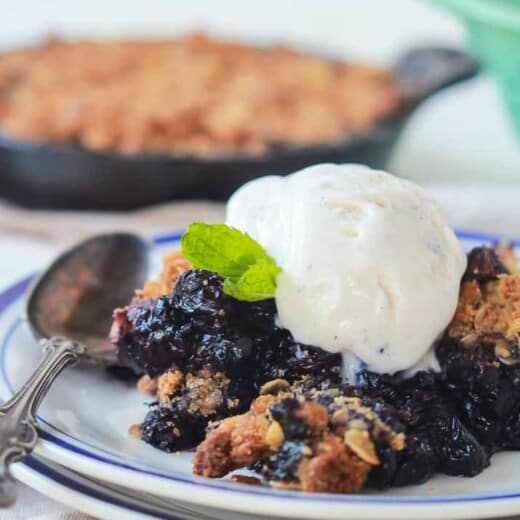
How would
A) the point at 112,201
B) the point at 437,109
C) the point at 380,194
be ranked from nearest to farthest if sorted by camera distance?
the point at 380,194
the point at 112,201
the point at 437,109

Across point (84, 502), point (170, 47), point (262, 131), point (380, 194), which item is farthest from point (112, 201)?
point (84, 502)

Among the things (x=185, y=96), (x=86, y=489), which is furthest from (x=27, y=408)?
(x=185, y=96)

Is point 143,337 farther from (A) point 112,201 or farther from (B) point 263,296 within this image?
(A) point 112,201

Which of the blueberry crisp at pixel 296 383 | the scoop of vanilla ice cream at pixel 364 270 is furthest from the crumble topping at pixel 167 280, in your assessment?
the scoop of vanilla ice cream at pixel 364 270

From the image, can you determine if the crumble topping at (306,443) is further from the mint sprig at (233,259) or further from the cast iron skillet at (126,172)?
the cast iron skillet at (126,172)

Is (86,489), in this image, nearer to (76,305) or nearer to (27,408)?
(27,408)

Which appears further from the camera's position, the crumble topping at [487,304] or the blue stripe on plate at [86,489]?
the crumble topping at [487,304]
